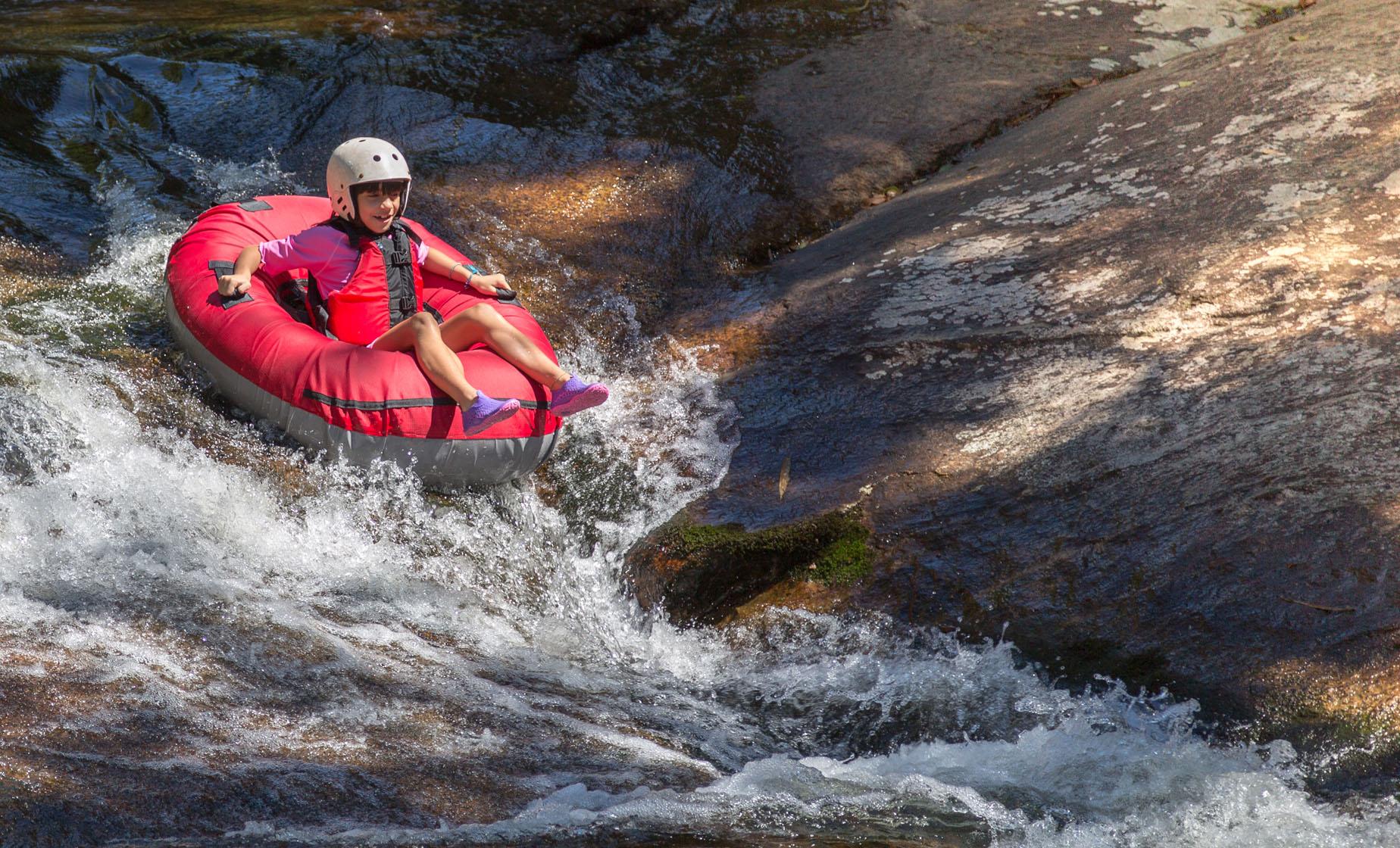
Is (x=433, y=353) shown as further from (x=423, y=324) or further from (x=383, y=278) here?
(x=383, y=278)

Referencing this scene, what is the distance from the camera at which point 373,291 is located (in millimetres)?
5109

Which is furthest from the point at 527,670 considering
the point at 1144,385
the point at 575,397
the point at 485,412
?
the point at 1144,385

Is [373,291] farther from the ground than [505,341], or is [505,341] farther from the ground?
[373,291]

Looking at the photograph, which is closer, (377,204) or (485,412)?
(485,412)

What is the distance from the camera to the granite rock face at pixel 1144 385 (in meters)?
3.67

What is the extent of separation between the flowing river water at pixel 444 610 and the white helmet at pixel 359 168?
105cm

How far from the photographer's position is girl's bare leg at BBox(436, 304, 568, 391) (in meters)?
4.76

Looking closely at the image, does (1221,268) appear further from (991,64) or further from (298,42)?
(298,42)

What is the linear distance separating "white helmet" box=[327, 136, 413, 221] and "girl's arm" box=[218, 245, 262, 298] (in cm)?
44

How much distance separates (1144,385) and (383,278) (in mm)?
3317

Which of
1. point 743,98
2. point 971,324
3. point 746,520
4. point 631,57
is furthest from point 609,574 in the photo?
point 631,57

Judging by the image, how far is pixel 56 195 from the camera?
633 cm

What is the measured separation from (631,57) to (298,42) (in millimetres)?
2262

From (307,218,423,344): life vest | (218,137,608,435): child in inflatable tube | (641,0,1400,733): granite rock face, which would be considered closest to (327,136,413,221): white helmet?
(218,137,608,435): child in inflatable tube
